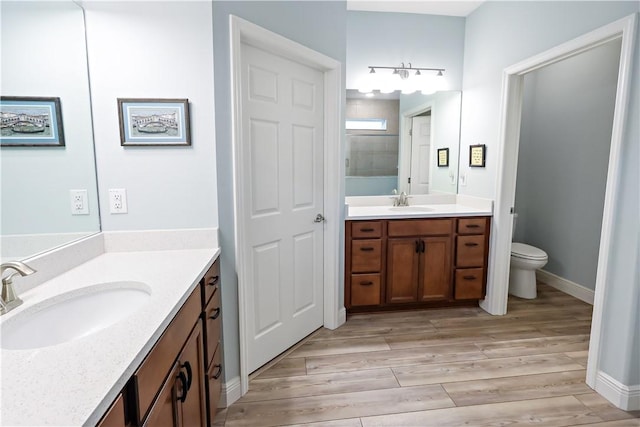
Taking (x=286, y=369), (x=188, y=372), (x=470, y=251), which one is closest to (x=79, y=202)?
(x=188, y=372)

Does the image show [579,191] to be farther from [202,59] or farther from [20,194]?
[20,194]

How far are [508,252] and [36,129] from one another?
10.4 ft

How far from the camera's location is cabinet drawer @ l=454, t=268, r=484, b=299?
2928 mm

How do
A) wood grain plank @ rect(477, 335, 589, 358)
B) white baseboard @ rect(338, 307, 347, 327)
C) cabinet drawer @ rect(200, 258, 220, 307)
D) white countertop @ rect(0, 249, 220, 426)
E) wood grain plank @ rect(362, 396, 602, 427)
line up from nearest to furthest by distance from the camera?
white countertop @ rect(0, 249, 220, 426) < cabinet drawer @ rect(200, 258, 220, 307) < wood grain plank @ rect(362, 396, 602, 427) < wood grain plank @ rect(477, 335, 589, 358) < white baseboard @ rect(338, 307, 347, 327)

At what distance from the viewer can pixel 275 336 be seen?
221cm

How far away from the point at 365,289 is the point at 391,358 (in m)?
0.67

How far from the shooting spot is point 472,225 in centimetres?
287

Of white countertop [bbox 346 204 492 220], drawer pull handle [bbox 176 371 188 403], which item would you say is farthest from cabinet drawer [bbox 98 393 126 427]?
white countertop [bbox 346 204 492 220]

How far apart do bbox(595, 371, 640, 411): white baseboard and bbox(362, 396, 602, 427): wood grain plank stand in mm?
183

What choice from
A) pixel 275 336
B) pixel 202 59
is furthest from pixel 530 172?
pixel 202 59

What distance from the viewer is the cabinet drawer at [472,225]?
2859mm

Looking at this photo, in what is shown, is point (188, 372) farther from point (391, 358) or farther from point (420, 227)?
point (420, 227)

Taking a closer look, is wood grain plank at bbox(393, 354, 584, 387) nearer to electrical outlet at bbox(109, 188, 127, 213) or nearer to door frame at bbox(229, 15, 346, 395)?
door frame at bbox(229, 15, 346, 395)

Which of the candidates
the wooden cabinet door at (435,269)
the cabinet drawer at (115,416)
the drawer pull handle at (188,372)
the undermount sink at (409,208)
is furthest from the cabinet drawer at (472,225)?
the cabinet drawer at (115,416)
